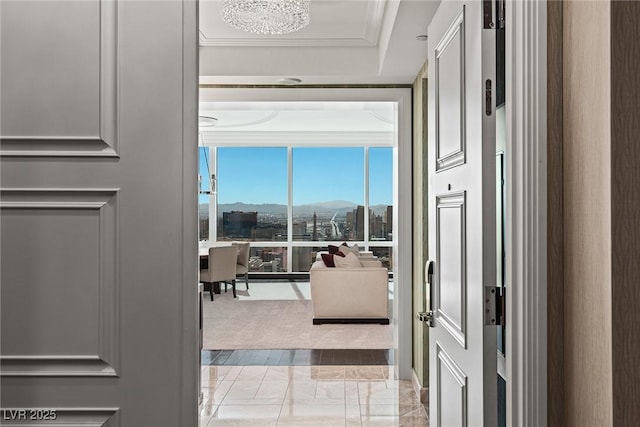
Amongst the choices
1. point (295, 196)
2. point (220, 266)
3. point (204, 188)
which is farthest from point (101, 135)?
point (295, 196)

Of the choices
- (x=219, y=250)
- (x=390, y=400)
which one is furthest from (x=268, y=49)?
(x=219, y=250)

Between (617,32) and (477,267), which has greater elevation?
(617,32)

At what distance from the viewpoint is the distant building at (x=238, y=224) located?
10.9 m

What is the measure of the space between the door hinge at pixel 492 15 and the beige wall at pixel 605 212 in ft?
0.74

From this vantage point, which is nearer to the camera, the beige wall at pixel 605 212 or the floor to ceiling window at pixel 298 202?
the beige wall at pixel 605 212

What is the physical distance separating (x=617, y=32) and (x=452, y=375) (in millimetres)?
1176

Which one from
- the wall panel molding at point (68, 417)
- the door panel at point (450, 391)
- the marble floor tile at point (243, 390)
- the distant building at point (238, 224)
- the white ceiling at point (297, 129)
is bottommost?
the marble floor tile at point (243, 390)

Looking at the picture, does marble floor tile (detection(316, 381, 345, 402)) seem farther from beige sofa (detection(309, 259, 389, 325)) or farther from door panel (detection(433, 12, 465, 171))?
door panel (detection(433, 12, 465, 171))

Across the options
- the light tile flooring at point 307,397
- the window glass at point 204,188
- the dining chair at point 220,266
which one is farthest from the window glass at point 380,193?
the light tile flooring at point 307,397

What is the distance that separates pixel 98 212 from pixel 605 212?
3.69 feet

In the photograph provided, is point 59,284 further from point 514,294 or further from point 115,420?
point 514,294

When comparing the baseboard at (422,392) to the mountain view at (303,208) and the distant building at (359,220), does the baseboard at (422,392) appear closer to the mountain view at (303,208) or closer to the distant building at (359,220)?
the distant building at (359,220)

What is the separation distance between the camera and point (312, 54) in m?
4.16

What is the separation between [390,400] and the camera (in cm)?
388
